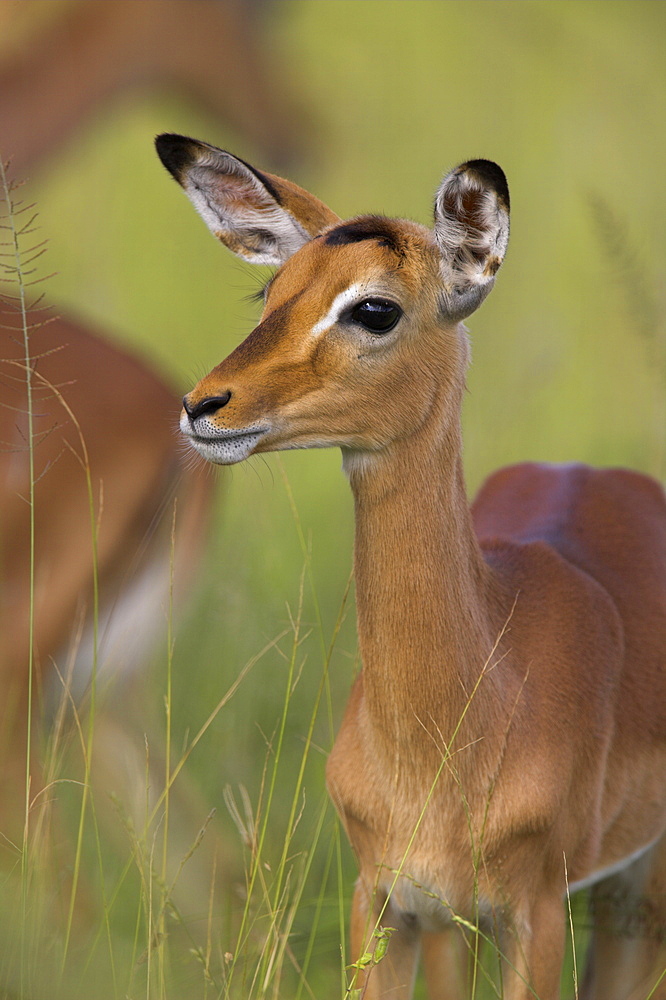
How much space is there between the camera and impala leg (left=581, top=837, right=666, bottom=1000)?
10.7ft

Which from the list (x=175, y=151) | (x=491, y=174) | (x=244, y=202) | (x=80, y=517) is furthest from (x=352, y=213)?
(x=491, y=174)

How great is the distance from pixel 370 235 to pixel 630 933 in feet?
6.34

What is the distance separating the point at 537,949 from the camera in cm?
263

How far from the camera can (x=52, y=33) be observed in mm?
5418

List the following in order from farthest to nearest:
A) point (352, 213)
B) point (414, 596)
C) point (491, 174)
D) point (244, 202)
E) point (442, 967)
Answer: point (352, 213), point (442, 967), point (244, 202), point (414, 596), point (491, 174)

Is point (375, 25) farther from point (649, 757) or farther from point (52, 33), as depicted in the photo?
point (649, 757)

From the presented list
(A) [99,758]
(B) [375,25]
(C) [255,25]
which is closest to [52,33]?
(C) [255,25]

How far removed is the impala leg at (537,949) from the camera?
2.61 m

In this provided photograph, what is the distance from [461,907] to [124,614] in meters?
1.46

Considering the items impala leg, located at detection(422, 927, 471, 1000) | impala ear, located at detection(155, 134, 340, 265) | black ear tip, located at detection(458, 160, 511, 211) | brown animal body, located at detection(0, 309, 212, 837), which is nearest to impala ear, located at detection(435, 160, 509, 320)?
black ear tip, located at detection(458, 160, 511, 211)

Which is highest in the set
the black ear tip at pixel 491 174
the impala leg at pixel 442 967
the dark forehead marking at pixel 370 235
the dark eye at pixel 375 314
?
the black ear tip at pixel 491 174

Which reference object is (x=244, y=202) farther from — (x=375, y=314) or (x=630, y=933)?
(x=630, y=933)

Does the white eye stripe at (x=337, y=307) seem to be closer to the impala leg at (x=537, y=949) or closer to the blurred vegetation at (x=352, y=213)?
the blurred vegetation at (x=352, y=213)

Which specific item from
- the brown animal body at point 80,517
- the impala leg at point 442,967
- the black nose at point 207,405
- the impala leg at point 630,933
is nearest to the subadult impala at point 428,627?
the black nose at point 207,405
